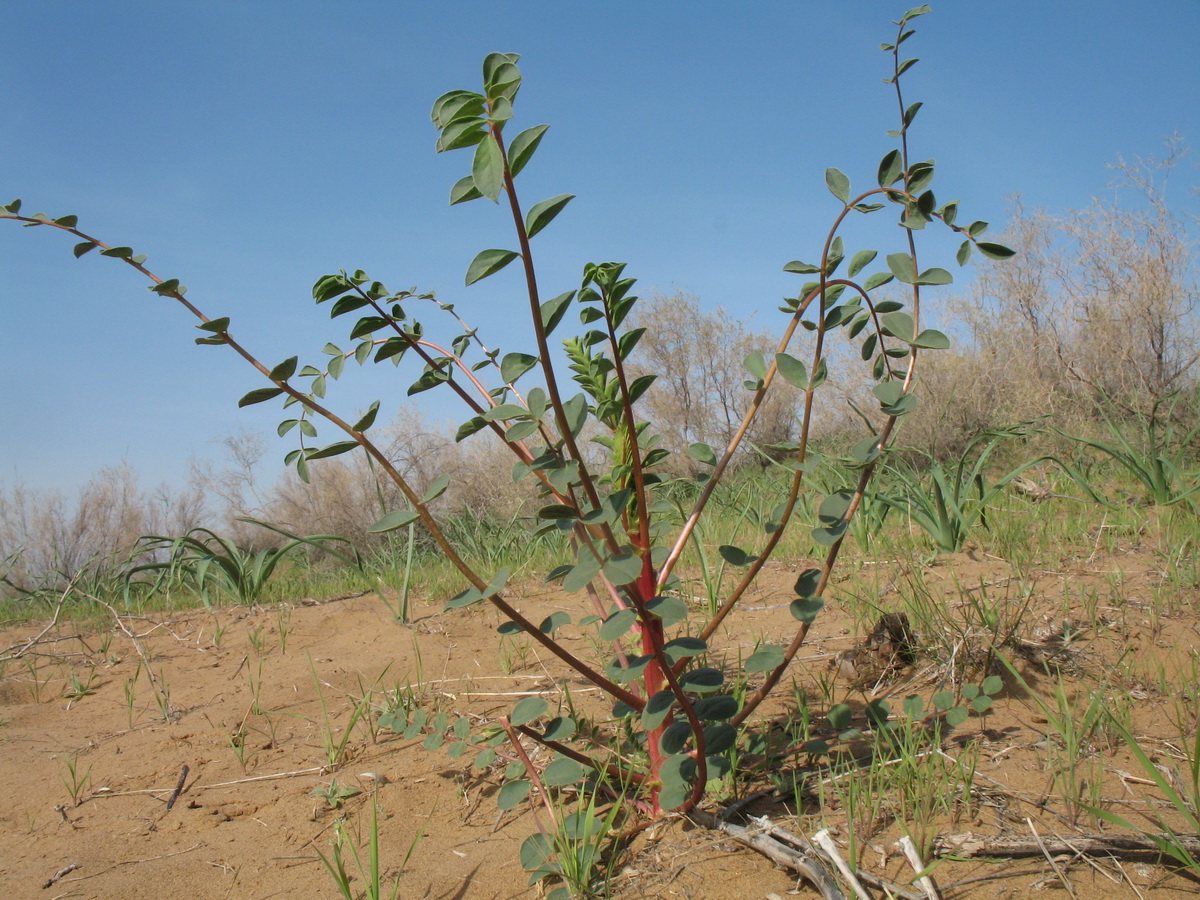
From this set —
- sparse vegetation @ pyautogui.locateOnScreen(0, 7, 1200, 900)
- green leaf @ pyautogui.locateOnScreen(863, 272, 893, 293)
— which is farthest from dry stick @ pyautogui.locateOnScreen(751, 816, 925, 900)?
green leaf @ pyautogui.locateOnScreen(863, 272, 893, 293)

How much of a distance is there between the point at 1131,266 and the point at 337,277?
23.8 ft

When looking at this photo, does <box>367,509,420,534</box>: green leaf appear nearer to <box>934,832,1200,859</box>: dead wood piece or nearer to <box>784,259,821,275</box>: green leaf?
<box>784,259,821,275</box>: green leaf

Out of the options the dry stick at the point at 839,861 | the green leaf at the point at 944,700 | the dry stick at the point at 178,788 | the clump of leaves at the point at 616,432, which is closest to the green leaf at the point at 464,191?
the clump of leaves at the point at 616,432

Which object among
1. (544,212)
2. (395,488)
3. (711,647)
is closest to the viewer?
(544,212)

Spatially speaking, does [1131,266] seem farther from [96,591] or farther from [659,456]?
[96,591]

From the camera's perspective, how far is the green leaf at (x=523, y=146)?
93 centimetres

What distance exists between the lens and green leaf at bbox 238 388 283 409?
1.31 metres

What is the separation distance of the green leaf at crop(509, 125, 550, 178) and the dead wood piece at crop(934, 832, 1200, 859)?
1.26 meters

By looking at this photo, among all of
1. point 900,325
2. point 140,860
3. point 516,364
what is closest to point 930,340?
point 900,325

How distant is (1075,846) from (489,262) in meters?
1.30

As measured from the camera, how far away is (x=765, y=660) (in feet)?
4.25

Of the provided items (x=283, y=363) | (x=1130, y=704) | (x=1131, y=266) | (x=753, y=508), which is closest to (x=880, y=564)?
(x=1130, y=704)

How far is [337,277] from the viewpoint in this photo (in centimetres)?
123

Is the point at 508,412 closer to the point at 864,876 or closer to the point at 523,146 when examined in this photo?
the point at 523,146
